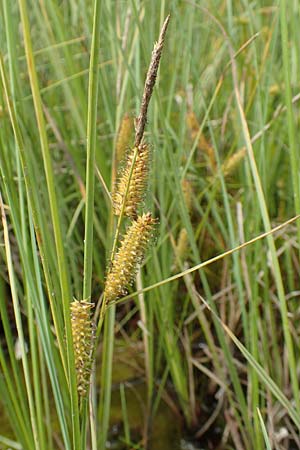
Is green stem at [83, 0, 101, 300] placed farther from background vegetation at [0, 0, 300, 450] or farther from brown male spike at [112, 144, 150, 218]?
background vegetation at [0, 0, 300, 450]

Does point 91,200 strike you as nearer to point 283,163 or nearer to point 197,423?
point 197,423

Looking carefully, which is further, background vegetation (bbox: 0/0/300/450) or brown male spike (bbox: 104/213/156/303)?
background vegetation (bbox: 0/0/300/450)

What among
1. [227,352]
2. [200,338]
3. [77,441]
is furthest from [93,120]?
[200,338]

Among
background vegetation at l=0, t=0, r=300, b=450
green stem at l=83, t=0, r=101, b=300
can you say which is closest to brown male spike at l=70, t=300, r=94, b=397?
green stem at l=83, t=0, r=101, b=300

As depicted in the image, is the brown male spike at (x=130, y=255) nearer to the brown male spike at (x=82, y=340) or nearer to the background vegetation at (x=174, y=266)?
the brown male spike at (x=82, y=340)

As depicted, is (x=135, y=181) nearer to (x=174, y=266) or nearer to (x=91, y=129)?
(x=91, y=129)

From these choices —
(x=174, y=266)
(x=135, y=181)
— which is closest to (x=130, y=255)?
(x=135, y=181)

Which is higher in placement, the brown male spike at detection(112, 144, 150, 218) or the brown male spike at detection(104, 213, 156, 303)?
the brown male spike at detection(112, 144, 150, 218)
